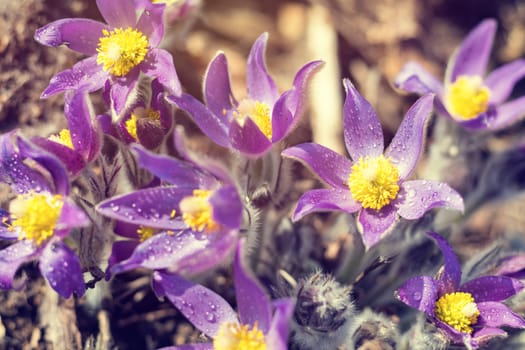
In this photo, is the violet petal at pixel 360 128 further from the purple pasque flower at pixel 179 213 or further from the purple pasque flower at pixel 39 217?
the purple pasque flower at pixel 39 217

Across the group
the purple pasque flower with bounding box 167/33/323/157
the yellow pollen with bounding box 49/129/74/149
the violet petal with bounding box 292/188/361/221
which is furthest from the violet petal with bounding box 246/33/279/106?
the yellow pollen with bounding box 49/129/74/149

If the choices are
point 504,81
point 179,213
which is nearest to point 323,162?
point 179,213

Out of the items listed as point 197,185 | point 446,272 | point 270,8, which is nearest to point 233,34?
point 270,8

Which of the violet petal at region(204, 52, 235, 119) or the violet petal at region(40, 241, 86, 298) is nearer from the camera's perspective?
the violet petal at region(40, 241, 86, 298)

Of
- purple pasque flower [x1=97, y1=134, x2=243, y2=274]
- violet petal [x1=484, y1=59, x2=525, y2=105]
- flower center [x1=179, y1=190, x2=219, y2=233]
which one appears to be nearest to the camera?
purple pasque flower [x1=97, y1=134, x2=243, y2=274]

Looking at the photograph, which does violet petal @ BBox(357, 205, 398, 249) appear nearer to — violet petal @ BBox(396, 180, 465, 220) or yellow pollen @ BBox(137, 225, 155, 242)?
violet petal @ BBox(396, 180, 465, 220)

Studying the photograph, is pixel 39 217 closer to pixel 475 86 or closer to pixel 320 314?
pixel 320 314

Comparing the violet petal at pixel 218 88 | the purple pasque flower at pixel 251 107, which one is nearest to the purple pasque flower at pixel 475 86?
the purple pasque flower at pixel 251 107
